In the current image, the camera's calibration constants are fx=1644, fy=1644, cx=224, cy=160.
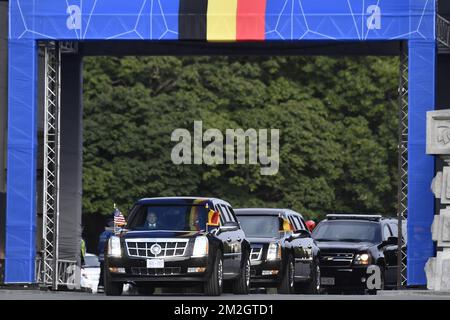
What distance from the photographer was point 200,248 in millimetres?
27641

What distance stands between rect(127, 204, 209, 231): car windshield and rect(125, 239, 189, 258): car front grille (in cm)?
59

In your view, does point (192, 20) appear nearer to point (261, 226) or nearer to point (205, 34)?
point (205, 34)

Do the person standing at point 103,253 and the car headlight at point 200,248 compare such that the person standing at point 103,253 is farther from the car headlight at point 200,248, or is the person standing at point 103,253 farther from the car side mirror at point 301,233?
the car side mirror at point 301,233

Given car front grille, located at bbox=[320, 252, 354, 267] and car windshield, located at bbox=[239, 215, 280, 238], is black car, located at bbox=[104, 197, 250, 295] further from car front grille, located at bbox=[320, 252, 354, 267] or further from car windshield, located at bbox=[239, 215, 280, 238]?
car front grille, located at bbox=[320, 252, 354, 267]

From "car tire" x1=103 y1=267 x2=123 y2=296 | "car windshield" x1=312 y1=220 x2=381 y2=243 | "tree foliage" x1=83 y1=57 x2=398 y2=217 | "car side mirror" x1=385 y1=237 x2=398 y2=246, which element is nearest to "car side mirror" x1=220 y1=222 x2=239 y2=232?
"car tire" x1=103 y1=267 x2=123 y2=296

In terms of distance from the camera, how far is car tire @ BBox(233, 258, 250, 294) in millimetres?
29859

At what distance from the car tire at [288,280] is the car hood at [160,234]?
4.93 metres

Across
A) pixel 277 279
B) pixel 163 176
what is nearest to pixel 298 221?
pixel 277 279

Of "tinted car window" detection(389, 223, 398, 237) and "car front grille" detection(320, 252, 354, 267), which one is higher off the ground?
"tinted car window" detection(389, 223, 398, 237)

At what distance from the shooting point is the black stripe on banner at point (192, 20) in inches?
1316

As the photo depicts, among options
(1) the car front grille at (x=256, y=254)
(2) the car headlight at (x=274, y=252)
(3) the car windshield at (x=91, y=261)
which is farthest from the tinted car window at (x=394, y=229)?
(3) the car windshield at (x=91, y=261)

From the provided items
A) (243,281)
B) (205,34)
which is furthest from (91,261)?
(243,281)
